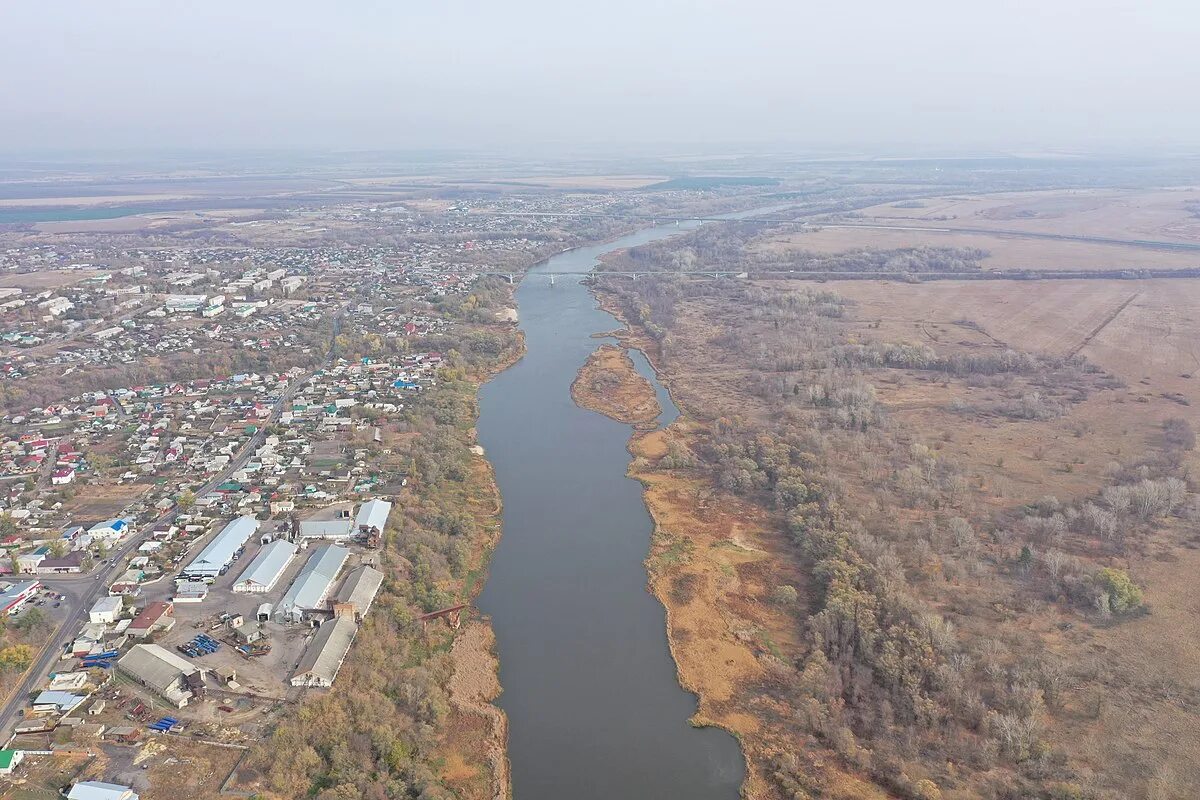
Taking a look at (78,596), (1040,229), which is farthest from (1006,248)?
(78,596)

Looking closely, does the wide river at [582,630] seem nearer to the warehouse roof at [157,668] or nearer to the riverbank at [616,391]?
the riverbank at [616,391]

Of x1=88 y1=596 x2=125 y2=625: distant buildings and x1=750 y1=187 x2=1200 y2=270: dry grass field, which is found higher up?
x1=750 y1=187 x2=1200 y2=270: dry grass field

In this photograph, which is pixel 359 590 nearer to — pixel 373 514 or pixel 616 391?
pixel 373 514

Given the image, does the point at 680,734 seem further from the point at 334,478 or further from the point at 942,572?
the point at 334,478

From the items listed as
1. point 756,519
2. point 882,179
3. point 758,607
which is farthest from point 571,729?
point 882,179

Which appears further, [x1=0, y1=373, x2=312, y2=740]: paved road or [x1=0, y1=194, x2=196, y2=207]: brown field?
[x1=0, y1=194, x2=196, y2=207]: brown field

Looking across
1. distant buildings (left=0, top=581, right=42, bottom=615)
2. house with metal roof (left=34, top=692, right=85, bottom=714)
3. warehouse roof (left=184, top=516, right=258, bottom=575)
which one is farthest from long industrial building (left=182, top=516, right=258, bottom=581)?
house with metal roof (left=34, top=692, right=85, bottom=714)

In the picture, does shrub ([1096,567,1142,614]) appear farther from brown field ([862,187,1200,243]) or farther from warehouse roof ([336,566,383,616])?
brown field ([862,187,1200,243])
